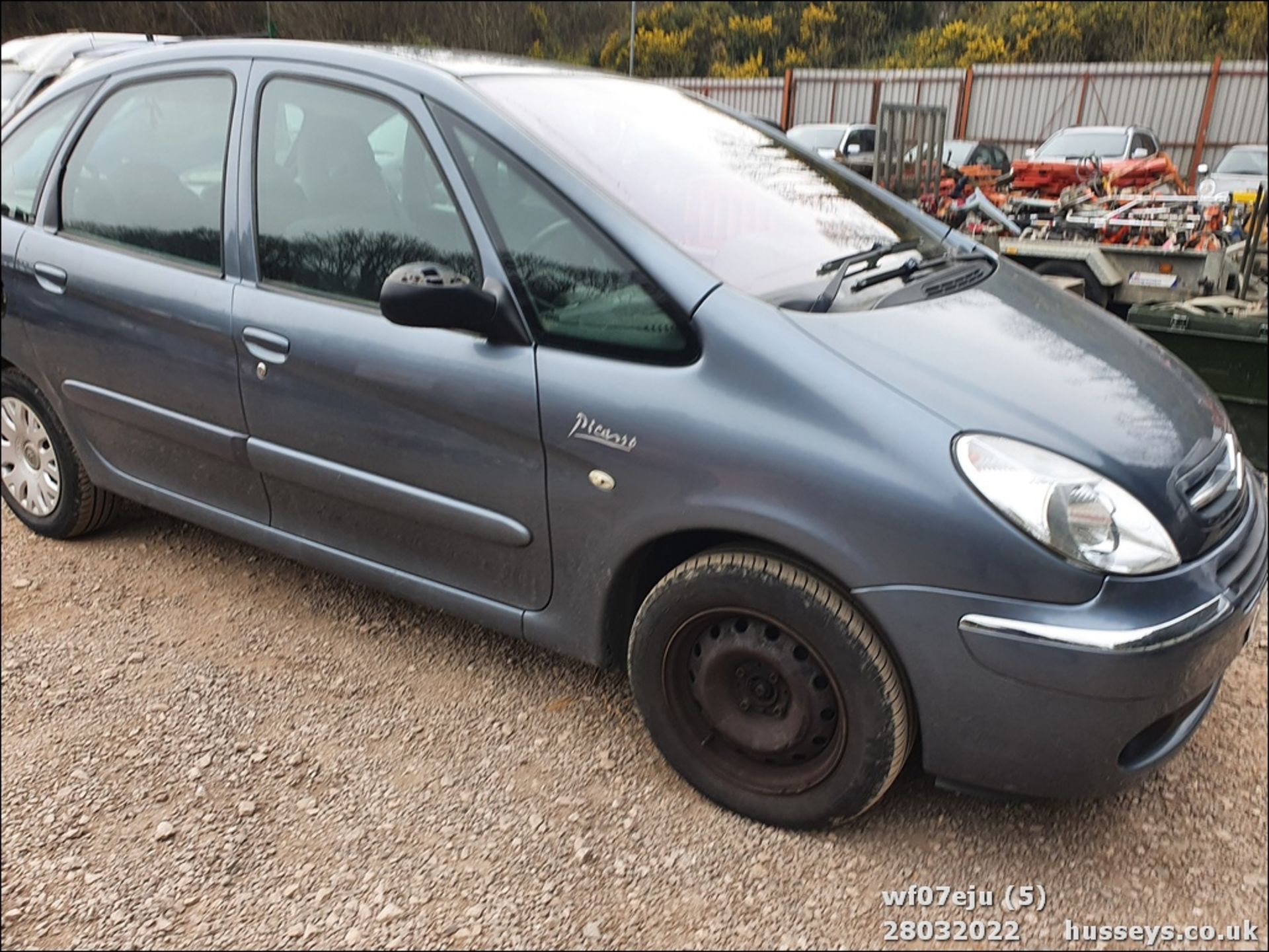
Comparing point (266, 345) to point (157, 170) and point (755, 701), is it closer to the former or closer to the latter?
point (157, 170)

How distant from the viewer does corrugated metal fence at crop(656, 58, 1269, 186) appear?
57.3 feet

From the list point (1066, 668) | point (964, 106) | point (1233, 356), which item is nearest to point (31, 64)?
point (1233, 356)

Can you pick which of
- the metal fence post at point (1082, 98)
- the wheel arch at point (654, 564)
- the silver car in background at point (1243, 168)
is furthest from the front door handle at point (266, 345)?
the metal fence post at point (1082, 98)

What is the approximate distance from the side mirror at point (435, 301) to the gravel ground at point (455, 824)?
112cm

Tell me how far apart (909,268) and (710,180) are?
0.56m

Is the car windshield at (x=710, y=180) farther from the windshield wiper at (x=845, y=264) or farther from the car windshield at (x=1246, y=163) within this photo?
the car windshield at (x=1246, y=163)

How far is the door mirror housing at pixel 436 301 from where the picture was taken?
201 centimetres

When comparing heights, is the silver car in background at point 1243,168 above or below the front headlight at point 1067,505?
below

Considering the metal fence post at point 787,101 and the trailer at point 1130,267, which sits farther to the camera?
the metal fence post at point 787,101

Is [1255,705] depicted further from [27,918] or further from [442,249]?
[27,918]

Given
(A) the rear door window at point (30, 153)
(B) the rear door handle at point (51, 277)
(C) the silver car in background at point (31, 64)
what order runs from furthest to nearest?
1. (C) the silver car in background at point (31, 64)
2. (A) the rear door window at point (30, 153)
3. (B) the rear door handle at point (51, 277)

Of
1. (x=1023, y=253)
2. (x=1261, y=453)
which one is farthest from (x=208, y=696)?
(x=1023, y=253)

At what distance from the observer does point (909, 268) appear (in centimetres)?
236

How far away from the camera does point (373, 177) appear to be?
2.38 metres
